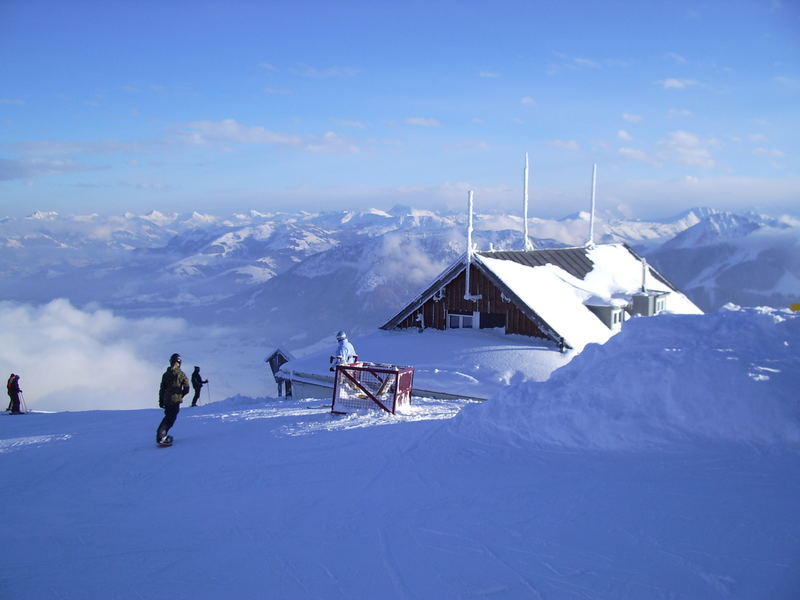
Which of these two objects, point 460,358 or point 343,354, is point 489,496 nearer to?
point 343,354

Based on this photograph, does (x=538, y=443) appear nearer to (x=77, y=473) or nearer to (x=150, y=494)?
(x=150, y=494)

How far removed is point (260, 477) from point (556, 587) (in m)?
4.30

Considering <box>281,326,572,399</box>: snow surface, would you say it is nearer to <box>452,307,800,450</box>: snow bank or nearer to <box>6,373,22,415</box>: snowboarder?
<box>452,307,800,450</box>: snow bank

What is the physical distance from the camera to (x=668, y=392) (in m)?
7.32

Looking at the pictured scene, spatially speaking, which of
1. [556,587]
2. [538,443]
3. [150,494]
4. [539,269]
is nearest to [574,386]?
[538,443]

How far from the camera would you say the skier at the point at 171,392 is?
9.10 meters

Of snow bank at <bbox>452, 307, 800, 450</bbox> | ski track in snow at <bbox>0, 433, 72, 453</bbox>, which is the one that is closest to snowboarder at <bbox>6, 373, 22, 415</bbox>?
ski track in snow at <bbox>0, 433, 72, 453</bbox>

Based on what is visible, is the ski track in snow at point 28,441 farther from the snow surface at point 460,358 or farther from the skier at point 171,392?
the snow surface at point 460,358

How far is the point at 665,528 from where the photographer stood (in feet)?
16.4

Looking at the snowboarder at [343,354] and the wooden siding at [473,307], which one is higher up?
the wooden siding at [473,307]

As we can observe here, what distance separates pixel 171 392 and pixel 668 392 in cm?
766

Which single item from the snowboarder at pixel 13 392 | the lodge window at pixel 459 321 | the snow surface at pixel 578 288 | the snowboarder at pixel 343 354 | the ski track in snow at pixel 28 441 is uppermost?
the snow surface at pixel 578 288

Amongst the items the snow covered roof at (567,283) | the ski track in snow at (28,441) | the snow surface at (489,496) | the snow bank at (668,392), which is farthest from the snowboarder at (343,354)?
the snow covered roof at (567,283)

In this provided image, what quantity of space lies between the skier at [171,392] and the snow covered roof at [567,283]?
13007 mm
